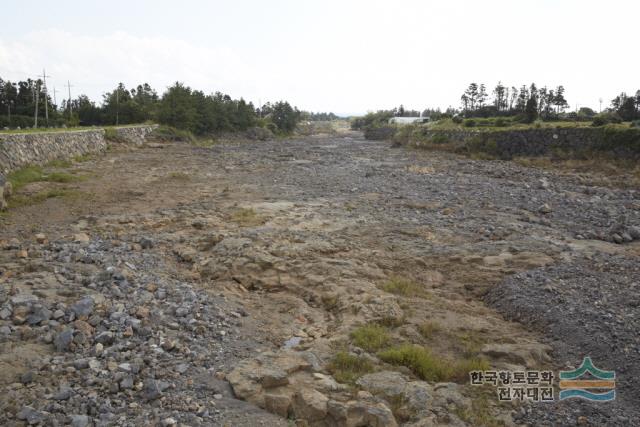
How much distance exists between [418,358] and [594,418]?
6.89 ft

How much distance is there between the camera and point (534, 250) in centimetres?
1093

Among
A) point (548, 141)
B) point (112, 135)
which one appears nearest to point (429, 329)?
point (548, 141)

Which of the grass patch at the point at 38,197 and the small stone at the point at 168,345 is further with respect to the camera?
the grass patch at the point at 38,197

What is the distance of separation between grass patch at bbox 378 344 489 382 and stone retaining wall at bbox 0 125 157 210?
13.5 metres

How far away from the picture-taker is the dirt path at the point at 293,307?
5.12 m

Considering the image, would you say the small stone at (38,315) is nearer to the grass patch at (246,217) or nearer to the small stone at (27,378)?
the small stone at (27,378)

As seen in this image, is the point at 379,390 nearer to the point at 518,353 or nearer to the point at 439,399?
the point at 439,399

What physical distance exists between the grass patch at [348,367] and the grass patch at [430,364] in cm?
41

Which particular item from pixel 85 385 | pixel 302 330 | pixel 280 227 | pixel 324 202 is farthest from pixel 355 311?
pixel 324 202

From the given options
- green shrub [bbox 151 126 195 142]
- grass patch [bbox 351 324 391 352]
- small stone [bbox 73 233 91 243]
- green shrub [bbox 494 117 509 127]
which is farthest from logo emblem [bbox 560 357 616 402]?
green shrub [bbox 151 126 195 142]

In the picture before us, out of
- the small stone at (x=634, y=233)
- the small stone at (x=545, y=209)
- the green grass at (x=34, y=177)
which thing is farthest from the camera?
the green grass at (x=34, y=177)

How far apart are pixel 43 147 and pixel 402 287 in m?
23.2

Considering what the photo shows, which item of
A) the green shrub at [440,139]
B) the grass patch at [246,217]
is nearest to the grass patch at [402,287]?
the grass patch at [246,217]

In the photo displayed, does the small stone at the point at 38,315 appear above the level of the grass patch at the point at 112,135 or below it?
below
